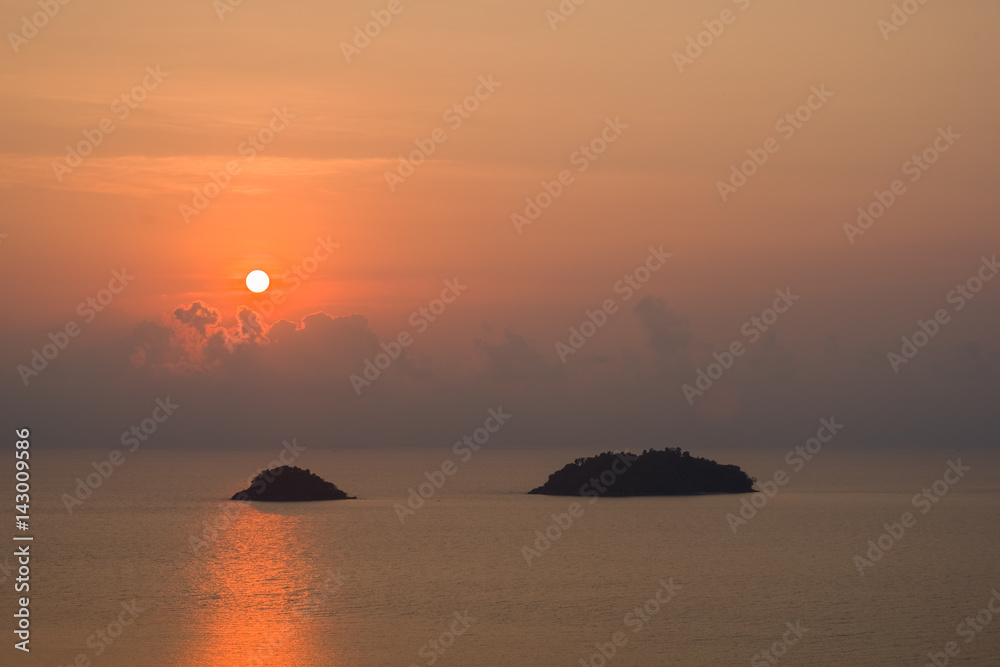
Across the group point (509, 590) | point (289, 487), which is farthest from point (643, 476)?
point (509, 590)

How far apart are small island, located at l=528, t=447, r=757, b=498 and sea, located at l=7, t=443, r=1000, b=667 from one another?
26240 mm

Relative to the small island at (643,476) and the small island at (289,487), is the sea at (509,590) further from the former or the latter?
the small island at (643,476)

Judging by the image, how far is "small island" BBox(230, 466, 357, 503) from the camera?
154125 mm

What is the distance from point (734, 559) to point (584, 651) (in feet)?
136

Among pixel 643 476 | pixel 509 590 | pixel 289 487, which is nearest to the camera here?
pixel 509 590

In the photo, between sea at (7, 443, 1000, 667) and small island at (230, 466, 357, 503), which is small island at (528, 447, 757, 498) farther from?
small island at (230, 466, 357, 503)

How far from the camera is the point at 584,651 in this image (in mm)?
51500

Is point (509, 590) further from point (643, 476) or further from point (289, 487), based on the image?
point (643, 476)

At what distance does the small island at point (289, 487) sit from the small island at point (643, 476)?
41.1 meters

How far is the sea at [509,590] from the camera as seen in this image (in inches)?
2042

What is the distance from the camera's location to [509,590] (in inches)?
2820

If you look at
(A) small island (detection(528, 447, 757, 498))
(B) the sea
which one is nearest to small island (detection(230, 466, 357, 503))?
(B) the sea

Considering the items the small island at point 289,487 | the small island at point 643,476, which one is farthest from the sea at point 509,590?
the small island at point 643,476

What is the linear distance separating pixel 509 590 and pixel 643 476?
96.9 m
